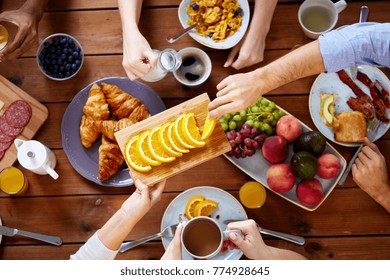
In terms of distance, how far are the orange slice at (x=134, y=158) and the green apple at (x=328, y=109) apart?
27.2 inches

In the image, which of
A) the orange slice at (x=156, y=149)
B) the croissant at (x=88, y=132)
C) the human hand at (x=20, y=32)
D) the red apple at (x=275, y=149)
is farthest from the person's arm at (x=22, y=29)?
the red apple at (x=275, y=149)

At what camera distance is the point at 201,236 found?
153cm

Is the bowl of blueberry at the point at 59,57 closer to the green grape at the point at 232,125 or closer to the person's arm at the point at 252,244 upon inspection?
the green grape at the point at 232,125

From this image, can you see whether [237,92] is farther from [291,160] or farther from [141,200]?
[141,200]

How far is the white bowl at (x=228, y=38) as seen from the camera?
1.78m

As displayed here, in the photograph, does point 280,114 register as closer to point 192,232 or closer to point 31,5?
point 192,232

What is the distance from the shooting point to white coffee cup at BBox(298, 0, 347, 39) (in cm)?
180

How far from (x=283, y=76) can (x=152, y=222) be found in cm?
74

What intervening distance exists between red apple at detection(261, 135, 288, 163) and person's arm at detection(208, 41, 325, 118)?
8.5 inches

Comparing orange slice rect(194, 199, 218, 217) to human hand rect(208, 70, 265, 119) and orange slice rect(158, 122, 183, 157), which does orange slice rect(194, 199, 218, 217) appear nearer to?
orange slice rect(158, 122, 183, 157)

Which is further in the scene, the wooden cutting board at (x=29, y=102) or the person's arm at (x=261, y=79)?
the wooden cutting board at (x=29, y=102)

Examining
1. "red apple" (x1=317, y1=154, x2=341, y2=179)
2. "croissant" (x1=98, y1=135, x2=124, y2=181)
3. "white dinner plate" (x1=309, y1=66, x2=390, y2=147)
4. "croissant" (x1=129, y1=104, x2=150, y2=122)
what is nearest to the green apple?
"white dinner plate" (x1=309, y1=66, x2=390, y2=147)

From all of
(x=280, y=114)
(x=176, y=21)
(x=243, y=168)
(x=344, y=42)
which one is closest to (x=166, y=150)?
(x=243, y=168)

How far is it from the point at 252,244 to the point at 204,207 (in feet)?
0.74
